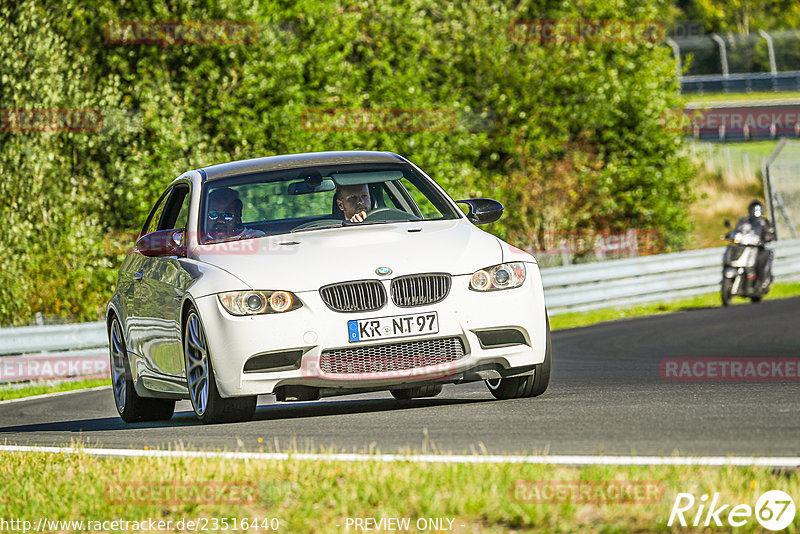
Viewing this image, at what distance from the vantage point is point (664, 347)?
14.2 meters

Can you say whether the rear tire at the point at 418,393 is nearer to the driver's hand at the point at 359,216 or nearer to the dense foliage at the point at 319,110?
the driver's hand at the point at 359,216

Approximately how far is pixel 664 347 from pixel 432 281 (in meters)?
7.17

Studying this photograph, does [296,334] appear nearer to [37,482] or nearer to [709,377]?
[37,482]

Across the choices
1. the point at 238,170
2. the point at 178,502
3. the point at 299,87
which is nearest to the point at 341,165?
the point at 238,170

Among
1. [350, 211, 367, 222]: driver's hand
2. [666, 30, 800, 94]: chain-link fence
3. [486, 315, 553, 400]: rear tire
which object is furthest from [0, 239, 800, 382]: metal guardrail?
[666, 30, 800, 94]: chain-link fence

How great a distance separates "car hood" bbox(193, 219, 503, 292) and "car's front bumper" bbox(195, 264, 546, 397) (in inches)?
5.0

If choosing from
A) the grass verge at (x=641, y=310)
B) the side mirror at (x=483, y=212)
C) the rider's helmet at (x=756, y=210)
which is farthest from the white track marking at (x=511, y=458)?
the rider's helmet at (x=756, y=210)

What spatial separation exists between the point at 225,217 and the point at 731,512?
500 centimetres

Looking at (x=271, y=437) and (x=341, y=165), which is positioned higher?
(x=341, y=165)

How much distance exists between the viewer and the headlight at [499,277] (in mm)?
7664

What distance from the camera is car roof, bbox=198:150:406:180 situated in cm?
884

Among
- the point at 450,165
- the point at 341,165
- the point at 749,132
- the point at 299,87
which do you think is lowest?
the point at 749,132

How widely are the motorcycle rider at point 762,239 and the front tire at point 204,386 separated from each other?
14.4 meters

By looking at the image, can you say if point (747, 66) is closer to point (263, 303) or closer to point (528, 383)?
point (528, 383)
